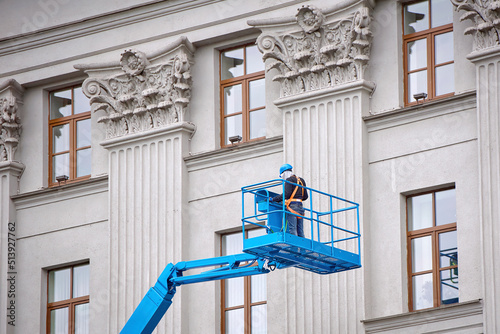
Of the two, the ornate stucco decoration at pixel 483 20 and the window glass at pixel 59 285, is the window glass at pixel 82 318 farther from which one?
the ornate stucco decoration at pixel 483 20

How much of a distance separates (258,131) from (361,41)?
327 centimetres

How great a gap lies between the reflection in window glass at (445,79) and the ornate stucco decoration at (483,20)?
1050 mm

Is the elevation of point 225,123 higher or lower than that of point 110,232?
higher

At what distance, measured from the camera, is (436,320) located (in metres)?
28.8

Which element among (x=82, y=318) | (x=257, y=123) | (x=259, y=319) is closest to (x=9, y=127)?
(x=82, y=318)

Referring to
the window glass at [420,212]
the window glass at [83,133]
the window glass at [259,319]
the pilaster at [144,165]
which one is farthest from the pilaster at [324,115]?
the window glass at [83,133]

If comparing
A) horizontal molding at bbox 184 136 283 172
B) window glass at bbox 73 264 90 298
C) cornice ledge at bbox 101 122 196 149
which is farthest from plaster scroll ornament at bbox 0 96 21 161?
horizontal molding at bbox 184 136 283 172

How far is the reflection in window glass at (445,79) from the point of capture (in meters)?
30.5

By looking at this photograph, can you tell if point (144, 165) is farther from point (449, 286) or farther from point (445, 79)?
point (449, 286)

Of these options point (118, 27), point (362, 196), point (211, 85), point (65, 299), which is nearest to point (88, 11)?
point (118, 27)

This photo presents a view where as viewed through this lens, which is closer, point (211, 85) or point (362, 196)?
point (362, 196)

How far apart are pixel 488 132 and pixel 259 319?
20.9 feet

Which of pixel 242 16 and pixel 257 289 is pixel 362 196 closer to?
pixel 257 289

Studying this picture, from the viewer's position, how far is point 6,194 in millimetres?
35625
